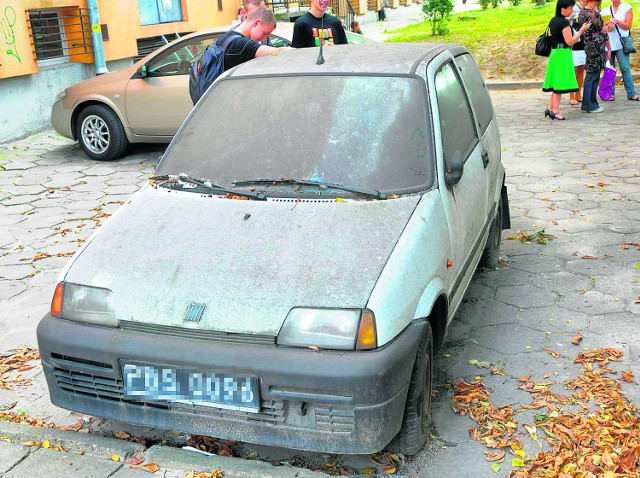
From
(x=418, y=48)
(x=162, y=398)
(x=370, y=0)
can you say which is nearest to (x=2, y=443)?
(x=162, y=398)

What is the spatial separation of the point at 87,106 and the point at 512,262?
20.1ft

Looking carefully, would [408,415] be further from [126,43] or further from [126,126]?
[126,43]

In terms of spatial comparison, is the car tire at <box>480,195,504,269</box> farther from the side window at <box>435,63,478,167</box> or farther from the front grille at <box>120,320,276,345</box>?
the front grille at <box>120,320,276,345</box>

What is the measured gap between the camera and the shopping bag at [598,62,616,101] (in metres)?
11.4

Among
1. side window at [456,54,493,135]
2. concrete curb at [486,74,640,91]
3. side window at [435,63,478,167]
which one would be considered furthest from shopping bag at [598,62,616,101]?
side window at [435,63,478,167]

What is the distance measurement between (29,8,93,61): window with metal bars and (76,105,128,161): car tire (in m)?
3.04

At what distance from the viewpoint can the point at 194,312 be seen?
119 inches

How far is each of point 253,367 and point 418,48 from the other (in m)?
2.42

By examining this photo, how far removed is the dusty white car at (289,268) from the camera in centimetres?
292

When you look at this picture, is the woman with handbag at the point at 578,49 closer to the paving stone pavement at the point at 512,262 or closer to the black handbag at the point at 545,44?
the black handbag at the point at 545,44

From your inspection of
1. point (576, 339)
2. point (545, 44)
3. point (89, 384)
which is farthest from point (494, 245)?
point (545, 44)

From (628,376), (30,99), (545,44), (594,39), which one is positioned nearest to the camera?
(628,376)

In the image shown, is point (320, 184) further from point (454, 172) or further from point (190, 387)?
point (190, 387)

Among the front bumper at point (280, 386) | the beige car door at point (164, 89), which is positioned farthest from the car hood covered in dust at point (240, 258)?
the beige car door at point (164, 89)
